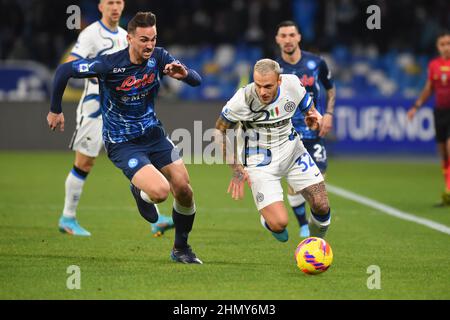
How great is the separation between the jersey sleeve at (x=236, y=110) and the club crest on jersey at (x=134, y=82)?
2.33 feet

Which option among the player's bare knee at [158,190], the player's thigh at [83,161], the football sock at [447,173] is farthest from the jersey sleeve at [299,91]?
the football sock at [447,173]

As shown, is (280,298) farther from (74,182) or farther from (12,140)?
(12,140)

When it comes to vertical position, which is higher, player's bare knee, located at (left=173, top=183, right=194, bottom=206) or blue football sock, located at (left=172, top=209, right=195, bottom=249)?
player's bare knee, located at (left=173, top=183, right=194, bottom=206)

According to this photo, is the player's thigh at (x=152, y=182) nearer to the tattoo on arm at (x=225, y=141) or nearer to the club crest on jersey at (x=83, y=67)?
the tattoo on arm at (x=225, y=141)

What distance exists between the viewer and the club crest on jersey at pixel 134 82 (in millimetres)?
8125

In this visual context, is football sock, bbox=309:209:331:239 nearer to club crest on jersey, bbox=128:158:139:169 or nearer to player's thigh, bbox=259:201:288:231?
player's thigh, bbox=259:201:288:231

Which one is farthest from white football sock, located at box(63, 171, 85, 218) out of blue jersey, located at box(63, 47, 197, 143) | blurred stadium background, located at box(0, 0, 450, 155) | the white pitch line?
blurred stadium background, located at box(0, 0, 450, 155)

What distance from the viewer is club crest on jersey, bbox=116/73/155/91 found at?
26.7ft

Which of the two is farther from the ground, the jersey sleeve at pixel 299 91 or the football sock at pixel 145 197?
the jersey sleeve at pixel 299 91

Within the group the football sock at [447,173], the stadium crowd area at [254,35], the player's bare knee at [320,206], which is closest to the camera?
the player's bare knee at [320,206]

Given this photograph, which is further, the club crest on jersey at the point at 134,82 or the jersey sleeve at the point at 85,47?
the jersey sleeve at the point at 85,47

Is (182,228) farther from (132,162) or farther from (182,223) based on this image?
(132,162)

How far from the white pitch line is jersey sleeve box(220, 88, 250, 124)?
3.36 m

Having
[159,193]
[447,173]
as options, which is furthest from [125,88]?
[447,173]
